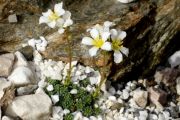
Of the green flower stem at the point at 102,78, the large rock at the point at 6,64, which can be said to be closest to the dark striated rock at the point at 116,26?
the green flower stem at the point at 102,78

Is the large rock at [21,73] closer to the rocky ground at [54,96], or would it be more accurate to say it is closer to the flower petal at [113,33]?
the rocky ground at [54,96]

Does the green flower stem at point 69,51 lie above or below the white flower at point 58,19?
below

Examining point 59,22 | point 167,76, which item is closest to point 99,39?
point 59,22

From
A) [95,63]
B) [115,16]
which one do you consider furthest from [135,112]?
[115,16]

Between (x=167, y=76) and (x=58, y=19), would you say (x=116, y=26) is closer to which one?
(x=58, y=19)

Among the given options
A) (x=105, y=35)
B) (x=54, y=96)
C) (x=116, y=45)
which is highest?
(x=105, y=35)

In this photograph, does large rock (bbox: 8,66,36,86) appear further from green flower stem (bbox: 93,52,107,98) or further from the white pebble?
the white pebble

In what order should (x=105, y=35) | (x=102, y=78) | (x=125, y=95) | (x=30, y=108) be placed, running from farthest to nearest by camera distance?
(x=125, y=95)
(x=102, y=78)
(x=30, y=108)
(x=105, y=35)
